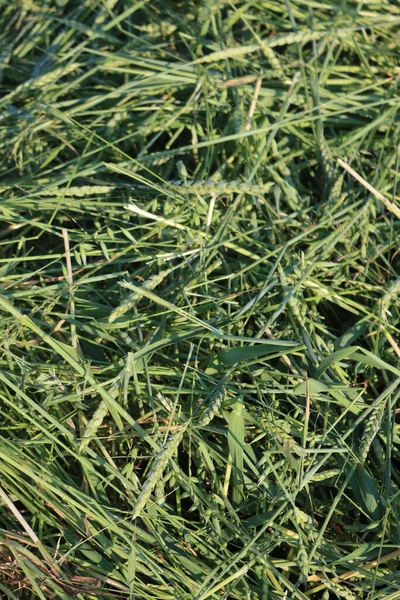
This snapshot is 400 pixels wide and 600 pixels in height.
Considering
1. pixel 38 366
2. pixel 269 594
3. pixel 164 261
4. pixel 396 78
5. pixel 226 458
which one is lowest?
pixel 269 594

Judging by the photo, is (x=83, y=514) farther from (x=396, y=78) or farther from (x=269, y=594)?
(x=396, y=78)

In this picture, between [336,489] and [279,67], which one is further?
[279,67]

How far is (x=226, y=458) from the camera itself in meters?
1.32

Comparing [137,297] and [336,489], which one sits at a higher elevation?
[137,297]

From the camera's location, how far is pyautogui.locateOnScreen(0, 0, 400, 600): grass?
1.23m

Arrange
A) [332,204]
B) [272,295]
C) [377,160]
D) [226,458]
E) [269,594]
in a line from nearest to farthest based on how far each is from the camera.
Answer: [269,594] → [226,458] → [272,295] → [332,204] → [377,160]

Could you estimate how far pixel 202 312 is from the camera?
141 cm

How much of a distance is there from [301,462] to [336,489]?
0.18m

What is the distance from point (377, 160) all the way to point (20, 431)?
1096 millimetres

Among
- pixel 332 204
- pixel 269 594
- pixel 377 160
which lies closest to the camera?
pixel 269 594

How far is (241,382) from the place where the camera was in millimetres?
1377

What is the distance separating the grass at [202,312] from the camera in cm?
123

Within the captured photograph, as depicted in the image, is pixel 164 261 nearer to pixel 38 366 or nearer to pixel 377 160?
pixel 38 366

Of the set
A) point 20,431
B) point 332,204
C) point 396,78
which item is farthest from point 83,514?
point 396,78
